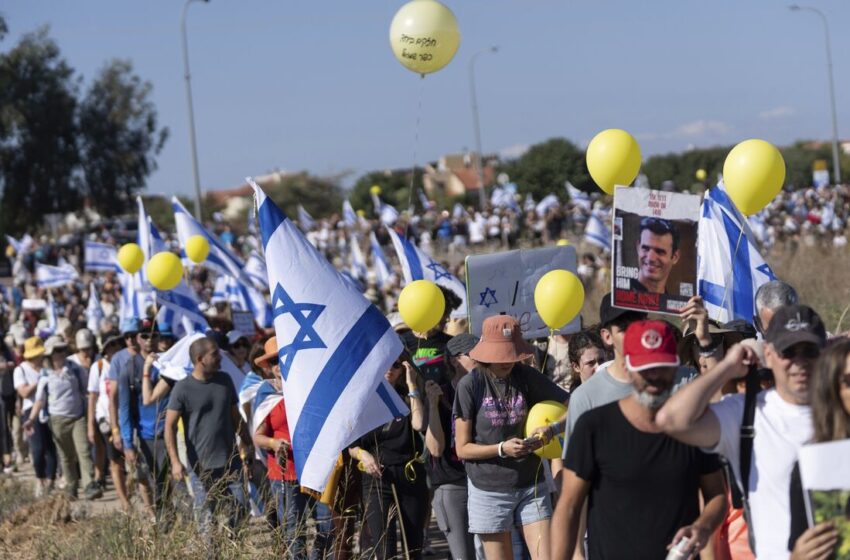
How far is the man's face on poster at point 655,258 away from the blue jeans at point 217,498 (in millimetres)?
2921

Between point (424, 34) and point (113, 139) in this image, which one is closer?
point (424, 34)

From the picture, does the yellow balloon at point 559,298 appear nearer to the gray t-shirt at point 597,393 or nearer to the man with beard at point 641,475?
the gray t-shirt at point 597,393

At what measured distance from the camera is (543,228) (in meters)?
32.9

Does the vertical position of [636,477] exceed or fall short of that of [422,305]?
it falls short

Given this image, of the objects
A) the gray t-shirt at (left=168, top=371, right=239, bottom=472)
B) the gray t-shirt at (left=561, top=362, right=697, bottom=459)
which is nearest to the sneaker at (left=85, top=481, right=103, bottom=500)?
the gray t-shirt at (left=168, top=371, right=239, bottom=472)

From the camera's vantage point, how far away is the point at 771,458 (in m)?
4.05

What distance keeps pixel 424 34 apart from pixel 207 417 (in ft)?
11.5

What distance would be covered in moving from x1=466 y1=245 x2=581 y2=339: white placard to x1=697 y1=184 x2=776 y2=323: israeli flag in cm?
100

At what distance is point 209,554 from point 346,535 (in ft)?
3.41

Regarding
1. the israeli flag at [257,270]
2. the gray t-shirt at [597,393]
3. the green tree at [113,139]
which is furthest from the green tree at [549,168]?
the gray t-shirt at [597,393]

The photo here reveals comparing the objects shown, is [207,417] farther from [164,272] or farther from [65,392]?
[65,392]

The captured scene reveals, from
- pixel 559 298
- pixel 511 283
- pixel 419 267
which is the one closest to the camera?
pixel 559 298

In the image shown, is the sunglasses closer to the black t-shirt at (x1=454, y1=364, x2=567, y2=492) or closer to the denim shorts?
the black t-shirt at (x1=454, y1=364, x2=567, y2=492)

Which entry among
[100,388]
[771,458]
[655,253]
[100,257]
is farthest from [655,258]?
[100,257]
